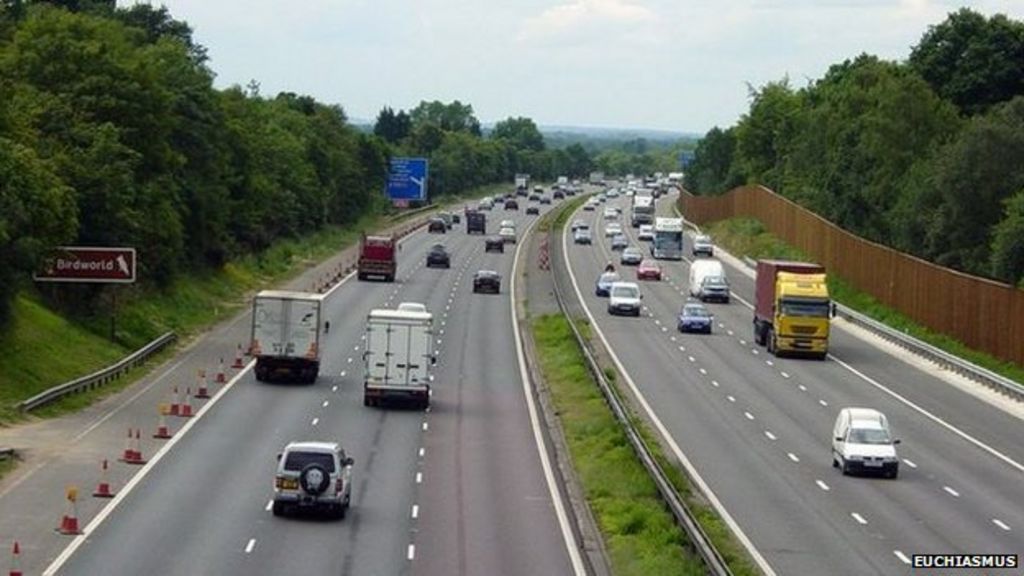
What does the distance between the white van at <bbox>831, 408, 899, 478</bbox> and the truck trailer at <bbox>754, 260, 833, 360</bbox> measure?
1099 inches

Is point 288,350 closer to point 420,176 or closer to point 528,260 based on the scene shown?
point 528,260

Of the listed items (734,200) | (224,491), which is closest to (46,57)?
(224,491)

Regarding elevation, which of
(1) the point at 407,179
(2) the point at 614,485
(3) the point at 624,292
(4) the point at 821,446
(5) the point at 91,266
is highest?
(1) the point at 407,179

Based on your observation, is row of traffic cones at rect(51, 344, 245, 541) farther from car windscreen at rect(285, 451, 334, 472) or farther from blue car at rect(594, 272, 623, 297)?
blue car at rect(594, 272, 623, 297)

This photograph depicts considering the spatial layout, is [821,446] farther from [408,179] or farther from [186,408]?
[408,179]

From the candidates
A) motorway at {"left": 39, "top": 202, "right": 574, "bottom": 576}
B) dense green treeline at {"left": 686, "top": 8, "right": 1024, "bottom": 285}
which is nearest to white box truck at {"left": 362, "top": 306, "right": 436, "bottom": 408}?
motorway at {"left": 39, "top": 202, "right": 574, "bottom": 576}

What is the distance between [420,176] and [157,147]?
83.2 m

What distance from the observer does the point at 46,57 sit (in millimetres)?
83812

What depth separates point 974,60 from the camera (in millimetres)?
143875

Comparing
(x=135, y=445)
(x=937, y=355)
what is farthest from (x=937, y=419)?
(x=135, y=445)

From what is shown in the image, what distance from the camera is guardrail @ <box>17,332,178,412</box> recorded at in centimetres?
5753

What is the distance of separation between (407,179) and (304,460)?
12843 cm

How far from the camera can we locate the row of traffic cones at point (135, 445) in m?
39.3

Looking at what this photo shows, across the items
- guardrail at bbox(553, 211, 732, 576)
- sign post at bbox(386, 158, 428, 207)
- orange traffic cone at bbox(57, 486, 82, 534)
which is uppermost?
sign post at bbox(386, 158, 428, 207)
